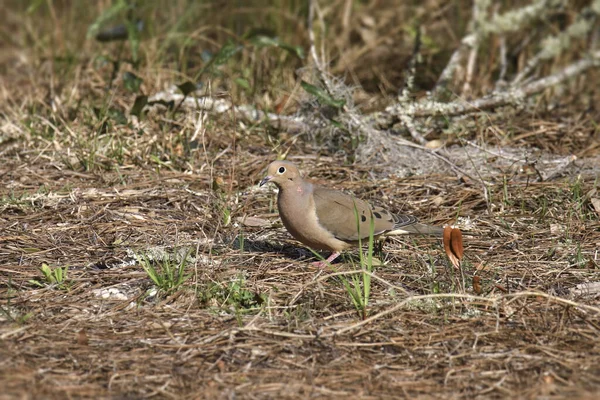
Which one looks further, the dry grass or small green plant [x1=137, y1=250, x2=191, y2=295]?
small green plant [x1=137, y1=250, x2=191, y2=295]

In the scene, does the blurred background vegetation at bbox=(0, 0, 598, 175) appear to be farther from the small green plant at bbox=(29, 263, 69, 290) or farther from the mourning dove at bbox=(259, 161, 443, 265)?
the small green plant at bbox=(29, 263, 69, 290)

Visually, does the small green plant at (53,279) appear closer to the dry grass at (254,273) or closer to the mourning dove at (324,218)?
the dry grass at (254,273)

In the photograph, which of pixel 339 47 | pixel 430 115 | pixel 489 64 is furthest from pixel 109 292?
pixel 489 64

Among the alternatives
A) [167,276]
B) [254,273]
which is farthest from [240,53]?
[167,276]

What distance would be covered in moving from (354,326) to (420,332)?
27 cm

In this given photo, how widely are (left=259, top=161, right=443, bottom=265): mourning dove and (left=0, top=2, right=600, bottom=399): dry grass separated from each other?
0.14m

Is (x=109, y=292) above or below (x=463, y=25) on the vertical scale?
below

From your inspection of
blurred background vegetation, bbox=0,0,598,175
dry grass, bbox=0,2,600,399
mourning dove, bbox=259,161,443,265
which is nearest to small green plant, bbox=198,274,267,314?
dry grass, bbox=0,2,600,399

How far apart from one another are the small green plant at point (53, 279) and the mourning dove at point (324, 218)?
1.08 meters

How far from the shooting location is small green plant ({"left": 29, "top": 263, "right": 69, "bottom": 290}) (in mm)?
3584

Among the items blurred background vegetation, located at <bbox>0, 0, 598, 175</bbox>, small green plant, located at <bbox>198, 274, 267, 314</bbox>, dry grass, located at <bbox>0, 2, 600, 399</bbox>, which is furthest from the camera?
blurred background vegetation, located at <bbox>0, 0, 598, 175</bbox>

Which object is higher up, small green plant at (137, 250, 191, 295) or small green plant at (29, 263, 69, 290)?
small green plant at (137, 250, 191, 295)

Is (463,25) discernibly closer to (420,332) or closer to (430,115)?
(430,115)

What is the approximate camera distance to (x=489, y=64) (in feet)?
24.4
